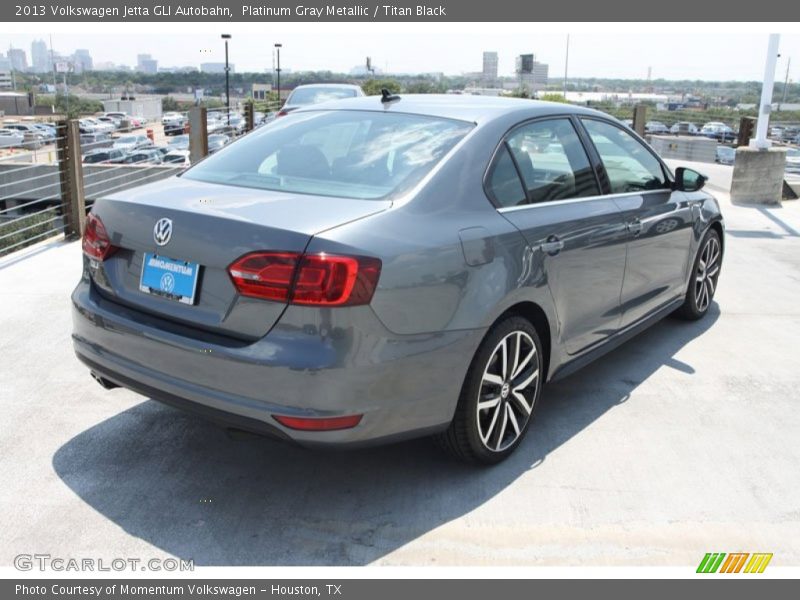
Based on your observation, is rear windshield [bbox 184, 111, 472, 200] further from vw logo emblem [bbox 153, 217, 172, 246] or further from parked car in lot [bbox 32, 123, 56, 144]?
parked car in lot [bbox 32, 123, 56, 144]

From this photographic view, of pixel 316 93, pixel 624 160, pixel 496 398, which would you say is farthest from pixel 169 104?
pixel 496 398

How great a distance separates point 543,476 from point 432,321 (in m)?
1.06

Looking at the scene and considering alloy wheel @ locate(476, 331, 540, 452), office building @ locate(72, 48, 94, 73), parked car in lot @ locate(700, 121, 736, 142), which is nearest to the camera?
alloy wheel @ locate(476, 331, 540, 452)

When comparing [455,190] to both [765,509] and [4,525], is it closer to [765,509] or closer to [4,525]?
[765,509]

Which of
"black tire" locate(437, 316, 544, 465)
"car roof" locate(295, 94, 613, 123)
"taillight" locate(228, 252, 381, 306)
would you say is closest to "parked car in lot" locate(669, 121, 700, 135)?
"car roof" locate(295, 94, 613, 123)

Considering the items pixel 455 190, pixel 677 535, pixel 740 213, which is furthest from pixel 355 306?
pixel 740 213

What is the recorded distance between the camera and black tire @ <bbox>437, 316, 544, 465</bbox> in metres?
3.43

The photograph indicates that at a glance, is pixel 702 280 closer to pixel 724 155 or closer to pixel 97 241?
pixel 97 241

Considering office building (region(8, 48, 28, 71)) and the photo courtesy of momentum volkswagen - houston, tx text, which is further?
office building (region(8, 48, 28, 71))

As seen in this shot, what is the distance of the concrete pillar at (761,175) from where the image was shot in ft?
→ 40.3

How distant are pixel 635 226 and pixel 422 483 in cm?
206

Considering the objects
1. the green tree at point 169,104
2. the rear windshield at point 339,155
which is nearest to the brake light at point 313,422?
the rear windshield at point 339,155

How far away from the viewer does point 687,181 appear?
5.36 meters

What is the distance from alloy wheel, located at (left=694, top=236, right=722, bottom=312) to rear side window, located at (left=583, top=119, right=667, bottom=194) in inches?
38.6
